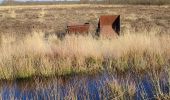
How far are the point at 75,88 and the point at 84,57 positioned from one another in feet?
10.1

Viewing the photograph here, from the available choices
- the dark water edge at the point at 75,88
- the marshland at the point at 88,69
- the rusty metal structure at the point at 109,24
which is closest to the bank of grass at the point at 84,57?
the marshland at the point at 88,69

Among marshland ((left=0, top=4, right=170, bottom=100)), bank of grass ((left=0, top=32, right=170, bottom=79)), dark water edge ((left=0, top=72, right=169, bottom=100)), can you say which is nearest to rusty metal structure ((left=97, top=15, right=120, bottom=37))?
marshland ((left=0, top=4, right=170, bottom=100))

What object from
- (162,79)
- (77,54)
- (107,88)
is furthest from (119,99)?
(77,54)

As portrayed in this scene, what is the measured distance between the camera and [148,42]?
12422mm

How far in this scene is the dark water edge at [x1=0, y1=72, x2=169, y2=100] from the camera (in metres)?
7.86

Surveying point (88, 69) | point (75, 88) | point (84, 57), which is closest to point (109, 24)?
point (84, 57)

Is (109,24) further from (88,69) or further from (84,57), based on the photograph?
(88,69)

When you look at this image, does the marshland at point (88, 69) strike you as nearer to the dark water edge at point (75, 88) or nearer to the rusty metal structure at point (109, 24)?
the dark water edge at point (75, 88)

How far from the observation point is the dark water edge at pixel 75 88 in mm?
7863

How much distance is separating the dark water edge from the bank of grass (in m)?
0.46

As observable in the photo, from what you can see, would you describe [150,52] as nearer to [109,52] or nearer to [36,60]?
[109,52]

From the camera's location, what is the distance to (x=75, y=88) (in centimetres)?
861

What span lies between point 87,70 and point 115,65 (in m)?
0.80

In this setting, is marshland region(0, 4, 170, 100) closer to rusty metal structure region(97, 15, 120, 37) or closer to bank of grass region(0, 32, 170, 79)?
bank of grass region(0, 32, 170, 79)
